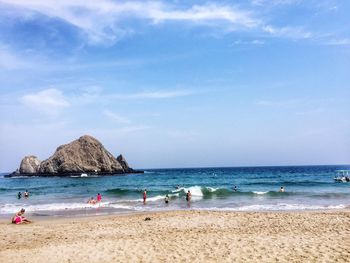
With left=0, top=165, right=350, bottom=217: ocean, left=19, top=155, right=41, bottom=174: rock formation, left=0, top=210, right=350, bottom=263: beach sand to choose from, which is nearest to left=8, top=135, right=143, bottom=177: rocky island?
left=19, top=155, right=41, bottom=174: rock formation

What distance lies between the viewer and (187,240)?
14.2 meters

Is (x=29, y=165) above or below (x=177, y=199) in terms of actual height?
above

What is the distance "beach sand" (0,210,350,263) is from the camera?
1170 centimetres

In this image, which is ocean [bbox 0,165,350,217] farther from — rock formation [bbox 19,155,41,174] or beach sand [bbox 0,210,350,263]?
rock formation [bbox 19,155,41,174]

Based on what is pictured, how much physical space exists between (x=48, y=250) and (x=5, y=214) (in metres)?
16.8

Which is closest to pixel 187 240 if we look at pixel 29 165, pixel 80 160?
pixel 80 160

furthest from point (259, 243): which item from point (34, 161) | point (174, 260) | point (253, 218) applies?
point (34, 161)

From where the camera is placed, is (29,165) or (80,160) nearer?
(80,160)

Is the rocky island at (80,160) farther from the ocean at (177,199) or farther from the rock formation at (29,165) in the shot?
the ocean at (177,199)

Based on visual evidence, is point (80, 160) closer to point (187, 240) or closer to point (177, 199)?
point (177, 199)

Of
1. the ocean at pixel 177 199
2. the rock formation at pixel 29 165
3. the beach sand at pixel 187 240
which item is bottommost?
the ocean at pixel 177 199

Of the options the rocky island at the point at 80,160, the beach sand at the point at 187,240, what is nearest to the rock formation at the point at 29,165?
the rocky island at the point at 80,160

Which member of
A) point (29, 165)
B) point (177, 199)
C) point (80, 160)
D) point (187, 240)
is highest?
point (80, 160)

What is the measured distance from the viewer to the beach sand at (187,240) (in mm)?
11703
